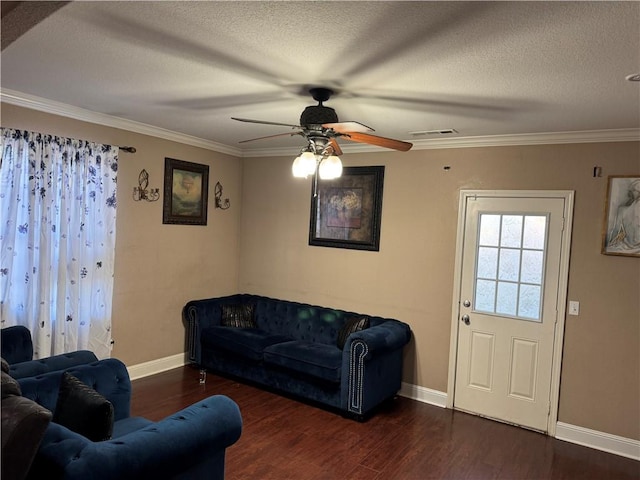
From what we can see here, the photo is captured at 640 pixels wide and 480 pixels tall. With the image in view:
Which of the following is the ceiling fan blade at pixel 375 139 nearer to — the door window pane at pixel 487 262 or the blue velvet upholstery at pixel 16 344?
the door window pane at pixel 487 262

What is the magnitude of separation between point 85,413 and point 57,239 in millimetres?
2232

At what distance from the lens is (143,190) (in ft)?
15.1

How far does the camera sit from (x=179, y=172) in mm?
4977

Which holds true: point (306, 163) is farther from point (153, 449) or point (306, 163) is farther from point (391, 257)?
point (391, 257)

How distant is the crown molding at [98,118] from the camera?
350 cm

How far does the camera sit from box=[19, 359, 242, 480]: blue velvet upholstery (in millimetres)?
1707

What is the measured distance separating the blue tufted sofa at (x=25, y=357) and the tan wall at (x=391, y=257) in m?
1.14

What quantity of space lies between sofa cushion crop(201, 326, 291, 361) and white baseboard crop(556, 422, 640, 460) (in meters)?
2.69

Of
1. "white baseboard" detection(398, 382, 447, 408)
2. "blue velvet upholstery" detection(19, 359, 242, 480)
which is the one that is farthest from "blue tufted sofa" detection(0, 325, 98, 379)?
"white baseboard" detection(398, 382, 447, 408)

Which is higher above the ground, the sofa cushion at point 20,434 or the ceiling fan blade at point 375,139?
the ceiling fan blade at point 375,139

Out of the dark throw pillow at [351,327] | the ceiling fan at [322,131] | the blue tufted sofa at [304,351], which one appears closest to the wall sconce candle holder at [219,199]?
the blue tufted sofa at [304,351]

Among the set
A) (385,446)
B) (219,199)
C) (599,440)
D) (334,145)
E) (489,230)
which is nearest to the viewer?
(334,145)

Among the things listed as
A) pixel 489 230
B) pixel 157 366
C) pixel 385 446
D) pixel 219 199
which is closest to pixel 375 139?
pixel 489 230

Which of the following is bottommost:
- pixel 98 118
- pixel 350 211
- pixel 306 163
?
pixel 350 211
